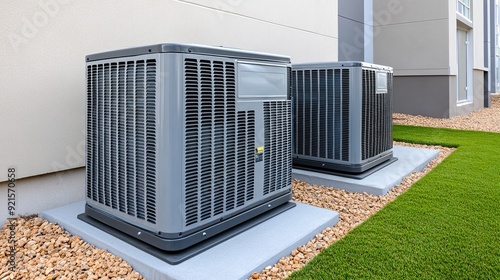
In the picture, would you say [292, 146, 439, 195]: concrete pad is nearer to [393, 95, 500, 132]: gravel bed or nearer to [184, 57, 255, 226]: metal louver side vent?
[184, 57, 255, 226]: metal louver side vent

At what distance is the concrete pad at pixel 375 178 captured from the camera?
3432mm

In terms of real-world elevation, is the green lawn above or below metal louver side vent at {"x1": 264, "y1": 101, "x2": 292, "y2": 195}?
below

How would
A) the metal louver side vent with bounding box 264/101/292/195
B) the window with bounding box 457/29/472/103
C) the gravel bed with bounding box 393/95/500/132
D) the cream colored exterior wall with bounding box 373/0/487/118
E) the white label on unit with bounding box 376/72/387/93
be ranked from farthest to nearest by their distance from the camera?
the window with bounding box 457/29/472/103 → the cream colored exterior wall with bounding box 373/0/487/118 → the gravel bed with bounding box 393/95/500/132 → the white label on unit with bounding box 376/72/387/93 → the metal louver side vent with bounding box 264/101/292/195

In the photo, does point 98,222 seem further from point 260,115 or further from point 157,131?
point 260,115

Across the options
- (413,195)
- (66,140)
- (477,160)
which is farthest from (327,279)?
(477,160)

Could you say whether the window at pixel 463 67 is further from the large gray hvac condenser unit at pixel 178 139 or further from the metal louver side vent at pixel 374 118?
the large gray hvac condenser unit at pixel 178 139

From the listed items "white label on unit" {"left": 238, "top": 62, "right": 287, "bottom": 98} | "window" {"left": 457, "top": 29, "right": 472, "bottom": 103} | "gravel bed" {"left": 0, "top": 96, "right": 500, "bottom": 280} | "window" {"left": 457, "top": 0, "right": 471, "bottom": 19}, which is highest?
"window" {"left": 457, "top": 0, "right": 471, "bottom": 19}

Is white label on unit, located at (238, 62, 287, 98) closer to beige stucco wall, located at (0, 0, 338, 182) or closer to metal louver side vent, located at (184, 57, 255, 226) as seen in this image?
metal louver side vent, located at (184, 57, 255, 226)

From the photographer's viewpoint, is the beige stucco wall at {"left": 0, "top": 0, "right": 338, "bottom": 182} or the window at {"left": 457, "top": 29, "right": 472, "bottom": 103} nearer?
the beige stucco wall at {"left": 0, "top": 0, "right": 338, "bottom": 182}

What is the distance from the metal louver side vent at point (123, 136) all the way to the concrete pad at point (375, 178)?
2.15m

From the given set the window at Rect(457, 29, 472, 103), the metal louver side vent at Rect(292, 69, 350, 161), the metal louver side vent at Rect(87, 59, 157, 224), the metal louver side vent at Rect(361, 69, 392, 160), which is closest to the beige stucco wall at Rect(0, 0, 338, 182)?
the metal louver side vent at Rect(87, 59, 157, 224)

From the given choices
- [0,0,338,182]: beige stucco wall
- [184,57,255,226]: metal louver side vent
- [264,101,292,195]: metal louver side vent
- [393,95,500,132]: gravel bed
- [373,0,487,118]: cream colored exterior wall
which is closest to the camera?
[184,57,255,226]: metal louver side vent

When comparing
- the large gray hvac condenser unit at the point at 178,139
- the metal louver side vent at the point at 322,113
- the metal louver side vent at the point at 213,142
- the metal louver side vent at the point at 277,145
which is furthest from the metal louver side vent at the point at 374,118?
the metal louver side vent at the point at 213,142

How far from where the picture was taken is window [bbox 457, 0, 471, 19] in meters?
11.7
